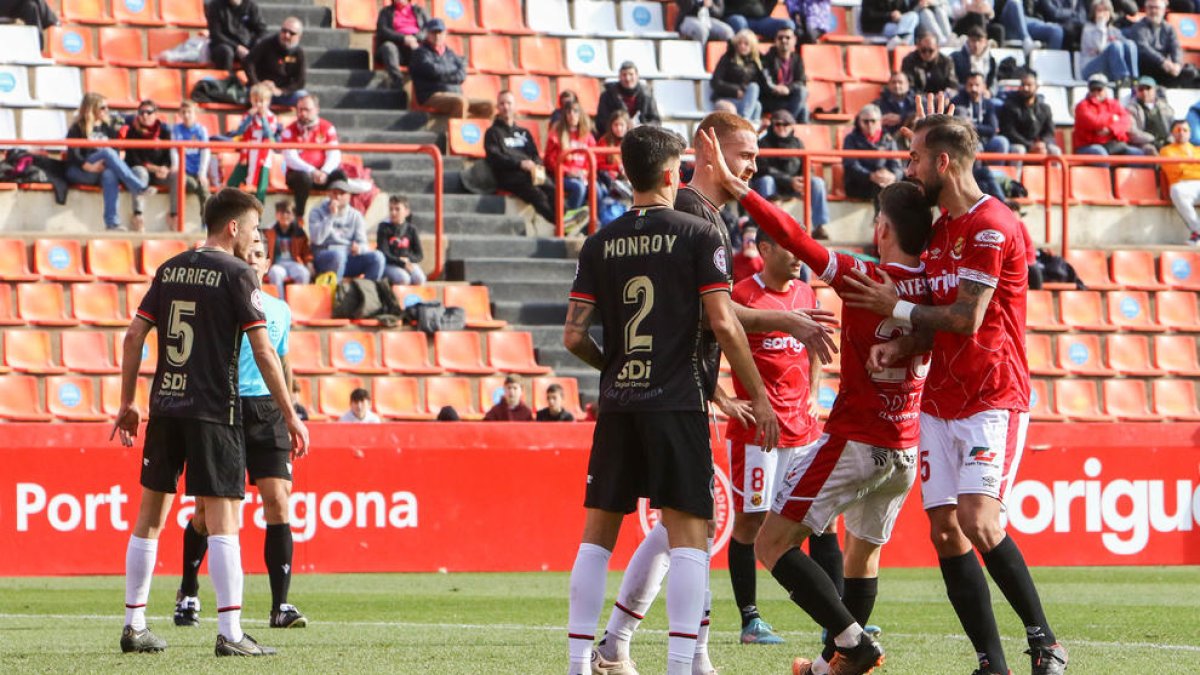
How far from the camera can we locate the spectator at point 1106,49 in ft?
77.5

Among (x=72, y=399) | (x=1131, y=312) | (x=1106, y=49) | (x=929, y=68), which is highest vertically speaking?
(x=1106, y=49)

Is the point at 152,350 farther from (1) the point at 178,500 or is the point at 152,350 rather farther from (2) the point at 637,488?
(2) the point at 637,488

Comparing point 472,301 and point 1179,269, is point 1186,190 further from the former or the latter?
point 472,301

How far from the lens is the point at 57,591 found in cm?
1338

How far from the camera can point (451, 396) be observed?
58.5 ft

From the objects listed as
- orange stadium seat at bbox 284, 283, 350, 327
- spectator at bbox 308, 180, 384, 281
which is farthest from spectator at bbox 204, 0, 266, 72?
orange stadium seat at bbox 284, 283, 350, 327

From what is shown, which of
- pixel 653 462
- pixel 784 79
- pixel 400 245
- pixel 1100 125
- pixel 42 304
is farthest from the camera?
pixel 1100 125

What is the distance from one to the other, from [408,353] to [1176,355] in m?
7.87

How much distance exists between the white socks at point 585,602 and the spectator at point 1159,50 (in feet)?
60.3

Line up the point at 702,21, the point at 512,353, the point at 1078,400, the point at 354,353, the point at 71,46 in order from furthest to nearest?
the point at 702,21 → the point at 71,46 → the point at 1078,400 → the point at 512,353 → the point at 354,353

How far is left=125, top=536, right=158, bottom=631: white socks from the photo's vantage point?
8.96 metres

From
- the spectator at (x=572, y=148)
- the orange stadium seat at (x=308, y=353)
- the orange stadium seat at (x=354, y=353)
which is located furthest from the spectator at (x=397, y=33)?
the orange stadium seat at (x=308, y=353)

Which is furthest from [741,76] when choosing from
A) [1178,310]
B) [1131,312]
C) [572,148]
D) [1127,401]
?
[1127,401]

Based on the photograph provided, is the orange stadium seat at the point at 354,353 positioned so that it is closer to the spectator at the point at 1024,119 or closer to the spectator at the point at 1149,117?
the spectator at the point at 1024,119
